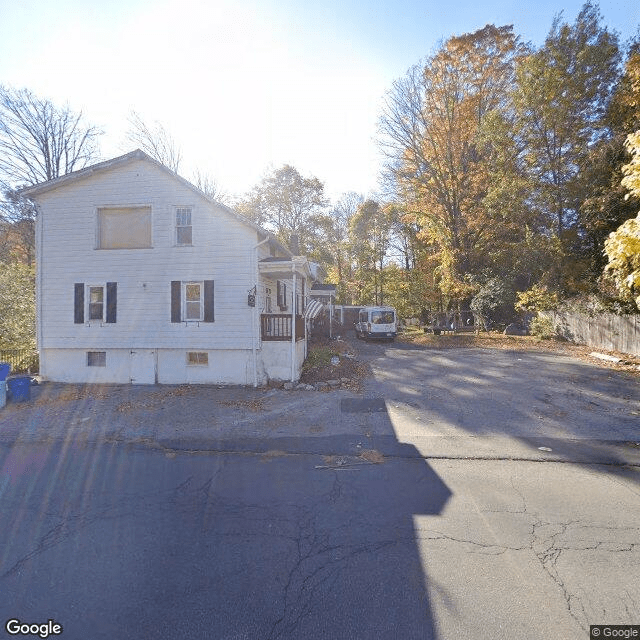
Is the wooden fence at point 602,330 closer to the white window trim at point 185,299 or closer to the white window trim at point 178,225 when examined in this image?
the white window trim at point 185,299

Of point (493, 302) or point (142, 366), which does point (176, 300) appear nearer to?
point (142, 366)

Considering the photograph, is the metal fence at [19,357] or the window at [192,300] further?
the metal fence at [19,357]

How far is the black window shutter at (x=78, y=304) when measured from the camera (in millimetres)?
12758

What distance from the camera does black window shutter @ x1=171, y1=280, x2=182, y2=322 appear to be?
12.4 meters

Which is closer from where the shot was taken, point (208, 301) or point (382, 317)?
point (208, 301)

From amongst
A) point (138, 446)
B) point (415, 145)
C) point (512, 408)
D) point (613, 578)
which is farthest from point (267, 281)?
point (415, 145)

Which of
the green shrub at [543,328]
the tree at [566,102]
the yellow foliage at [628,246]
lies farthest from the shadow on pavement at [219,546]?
the tree at [566,102]

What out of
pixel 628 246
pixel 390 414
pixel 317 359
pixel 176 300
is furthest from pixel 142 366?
pixel 628 246

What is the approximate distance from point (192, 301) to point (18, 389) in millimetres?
5281

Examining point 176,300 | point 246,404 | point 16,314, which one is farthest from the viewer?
point 16,314

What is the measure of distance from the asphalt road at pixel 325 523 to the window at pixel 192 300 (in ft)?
14.1

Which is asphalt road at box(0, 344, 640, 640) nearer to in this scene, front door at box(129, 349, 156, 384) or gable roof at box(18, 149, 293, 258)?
front door at box(129, 349, 156, 384)

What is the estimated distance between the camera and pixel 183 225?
41.2 ft

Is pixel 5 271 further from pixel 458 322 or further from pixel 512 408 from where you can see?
pixel 458 322
